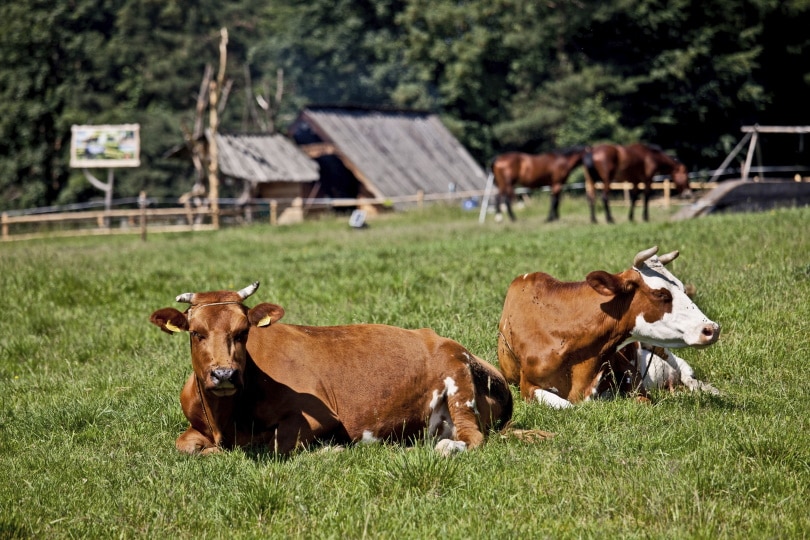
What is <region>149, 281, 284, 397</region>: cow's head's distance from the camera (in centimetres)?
550

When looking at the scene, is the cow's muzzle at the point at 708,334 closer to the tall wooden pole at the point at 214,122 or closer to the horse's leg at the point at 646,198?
the horse's leg at the point at 646,198

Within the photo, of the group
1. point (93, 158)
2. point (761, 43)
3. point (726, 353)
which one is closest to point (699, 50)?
point (761, 43)

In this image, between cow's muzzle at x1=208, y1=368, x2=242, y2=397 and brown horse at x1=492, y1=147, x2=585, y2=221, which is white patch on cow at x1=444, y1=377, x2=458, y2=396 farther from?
brown horse at x1=492, y1=147, x2=585, y2=221

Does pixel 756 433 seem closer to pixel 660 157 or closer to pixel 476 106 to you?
pixel 660 157

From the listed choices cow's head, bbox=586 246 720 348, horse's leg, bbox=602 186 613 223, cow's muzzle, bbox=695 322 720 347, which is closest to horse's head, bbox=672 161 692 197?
horse's leg, bbox=602 186 613 223

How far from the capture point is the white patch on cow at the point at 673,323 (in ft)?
22.2

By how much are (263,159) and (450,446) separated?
33.9 metres

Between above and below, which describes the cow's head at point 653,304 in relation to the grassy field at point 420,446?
above

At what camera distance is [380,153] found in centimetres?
4203

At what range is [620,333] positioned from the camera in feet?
23.6

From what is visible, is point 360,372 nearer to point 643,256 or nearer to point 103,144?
point 643,256

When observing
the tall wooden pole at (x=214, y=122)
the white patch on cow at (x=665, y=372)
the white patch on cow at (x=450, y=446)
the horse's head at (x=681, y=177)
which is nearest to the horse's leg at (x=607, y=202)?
the horse's head at (x=681, y=177)

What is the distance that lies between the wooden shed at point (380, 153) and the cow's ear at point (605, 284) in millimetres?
31959

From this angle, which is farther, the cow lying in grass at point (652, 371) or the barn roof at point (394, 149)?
the barn roof at point (394, 149)
